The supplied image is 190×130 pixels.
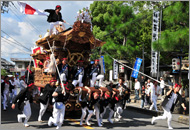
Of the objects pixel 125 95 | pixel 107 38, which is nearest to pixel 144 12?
pixel 107 38

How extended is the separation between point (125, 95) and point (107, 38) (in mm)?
17415

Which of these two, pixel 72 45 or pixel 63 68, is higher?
pixel 72 45

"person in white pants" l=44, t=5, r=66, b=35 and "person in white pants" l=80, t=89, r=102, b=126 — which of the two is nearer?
"person in white pants" l=80, t=89, r=102, b=126

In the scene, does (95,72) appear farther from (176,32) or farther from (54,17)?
(176,32)

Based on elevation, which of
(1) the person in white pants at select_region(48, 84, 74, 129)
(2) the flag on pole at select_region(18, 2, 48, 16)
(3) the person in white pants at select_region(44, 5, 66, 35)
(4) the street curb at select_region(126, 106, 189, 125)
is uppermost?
(2) the flag on pole at select_region(18, 2, 48, 16)

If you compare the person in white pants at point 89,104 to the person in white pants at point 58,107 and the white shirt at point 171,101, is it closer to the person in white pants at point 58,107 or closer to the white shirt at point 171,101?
the person in white pants at point 58,107

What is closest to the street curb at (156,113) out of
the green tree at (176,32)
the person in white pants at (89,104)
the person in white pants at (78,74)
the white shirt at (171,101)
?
the white shirt at (171,101)

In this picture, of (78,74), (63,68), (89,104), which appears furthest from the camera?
(78,74)

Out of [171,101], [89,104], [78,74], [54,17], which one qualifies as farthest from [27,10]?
[171,101]

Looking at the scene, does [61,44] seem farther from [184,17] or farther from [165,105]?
[184,17]

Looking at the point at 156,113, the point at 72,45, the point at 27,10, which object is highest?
the point at 27,10

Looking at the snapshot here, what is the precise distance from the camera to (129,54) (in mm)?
23422

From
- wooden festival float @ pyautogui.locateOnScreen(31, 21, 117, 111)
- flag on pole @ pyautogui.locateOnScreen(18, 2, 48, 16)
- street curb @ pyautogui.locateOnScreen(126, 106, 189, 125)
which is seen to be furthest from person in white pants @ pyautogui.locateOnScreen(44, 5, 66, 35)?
street curb @ pyautogui.locateOnScreen(126, 106, 189, 125)

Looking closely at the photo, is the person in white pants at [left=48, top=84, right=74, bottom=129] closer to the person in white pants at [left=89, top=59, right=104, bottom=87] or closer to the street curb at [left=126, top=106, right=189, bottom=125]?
the person in white pants at [left=89, top=59, right=104, bottom=87]
